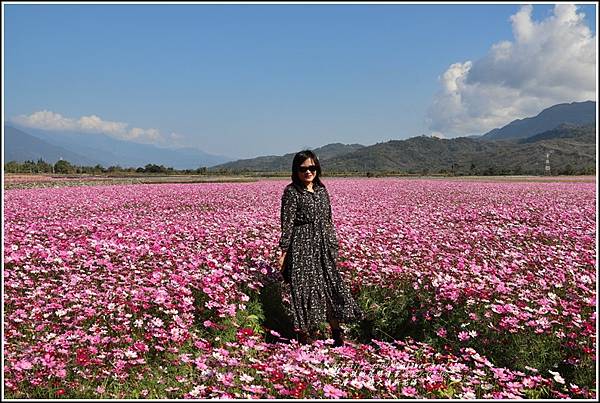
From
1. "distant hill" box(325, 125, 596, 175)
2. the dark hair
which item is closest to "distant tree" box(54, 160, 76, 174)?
"distant hill" box(325, 125, 596, 175)

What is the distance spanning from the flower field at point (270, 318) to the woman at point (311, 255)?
39 cm

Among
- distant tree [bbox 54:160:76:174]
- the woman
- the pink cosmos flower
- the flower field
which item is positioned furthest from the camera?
distant tree [bbox 54:160:76:174]

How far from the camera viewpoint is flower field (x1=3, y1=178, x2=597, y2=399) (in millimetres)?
3676

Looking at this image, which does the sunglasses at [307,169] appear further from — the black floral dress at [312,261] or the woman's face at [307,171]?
the black floral dress at [312,261]

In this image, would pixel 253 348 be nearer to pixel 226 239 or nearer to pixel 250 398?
pixel 250 398

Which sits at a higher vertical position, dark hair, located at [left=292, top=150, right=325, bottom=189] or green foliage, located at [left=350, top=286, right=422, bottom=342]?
dark hair, located at [left=292, top=150, right=325, bottom=189]

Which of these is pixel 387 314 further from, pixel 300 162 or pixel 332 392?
pixel 332 392

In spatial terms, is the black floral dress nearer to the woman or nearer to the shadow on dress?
the woman

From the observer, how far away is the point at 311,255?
215 inches

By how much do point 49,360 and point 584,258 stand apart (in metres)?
6.96

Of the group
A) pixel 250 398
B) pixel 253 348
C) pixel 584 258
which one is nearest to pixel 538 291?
pixel 584 258

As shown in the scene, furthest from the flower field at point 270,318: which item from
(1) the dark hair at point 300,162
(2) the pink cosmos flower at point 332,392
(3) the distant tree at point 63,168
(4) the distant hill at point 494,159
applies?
(4) the distant hill at point 494,159

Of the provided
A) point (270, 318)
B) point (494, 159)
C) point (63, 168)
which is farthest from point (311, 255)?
point (494, 159)

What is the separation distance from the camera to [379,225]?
393 inches
